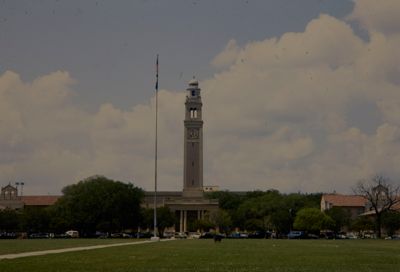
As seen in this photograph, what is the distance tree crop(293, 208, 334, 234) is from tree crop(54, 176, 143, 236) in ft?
94.8

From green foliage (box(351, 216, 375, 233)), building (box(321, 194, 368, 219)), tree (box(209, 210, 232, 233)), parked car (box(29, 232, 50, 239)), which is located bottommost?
parked car (box(29, 232, 50, 239))

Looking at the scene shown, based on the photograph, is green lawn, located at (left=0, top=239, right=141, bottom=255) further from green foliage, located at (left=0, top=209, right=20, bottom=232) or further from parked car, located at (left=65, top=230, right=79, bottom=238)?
green foliage, located at (left=0, top=209, right=20, bottom=232)

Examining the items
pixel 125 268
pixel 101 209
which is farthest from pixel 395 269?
pixel 101 209

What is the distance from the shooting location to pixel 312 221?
130m

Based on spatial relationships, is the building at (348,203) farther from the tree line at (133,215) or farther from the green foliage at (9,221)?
the green foliage at (9,221)

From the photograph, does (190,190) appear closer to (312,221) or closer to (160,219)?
(160,219)

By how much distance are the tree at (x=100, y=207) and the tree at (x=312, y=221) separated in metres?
28.9

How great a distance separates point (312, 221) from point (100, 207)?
37.2 metres

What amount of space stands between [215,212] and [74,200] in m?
58.1

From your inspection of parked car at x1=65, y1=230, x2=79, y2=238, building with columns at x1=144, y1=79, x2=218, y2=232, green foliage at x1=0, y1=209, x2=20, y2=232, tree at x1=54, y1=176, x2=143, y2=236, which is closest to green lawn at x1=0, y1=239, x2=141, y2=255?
tree at x1=54, y1=176, x2=143, y2=236

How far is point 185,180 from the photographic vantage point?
190m

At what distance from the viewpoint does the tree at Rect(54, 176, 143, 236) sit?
399 feet

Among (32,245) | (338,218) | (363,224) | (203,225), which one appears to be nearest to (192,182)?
(203,225)

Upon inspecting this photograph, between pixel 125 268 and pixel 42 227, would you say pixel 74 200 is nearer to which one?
pixel 42 227
